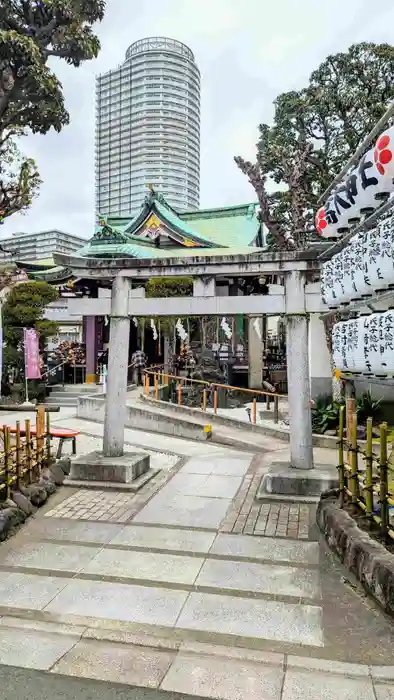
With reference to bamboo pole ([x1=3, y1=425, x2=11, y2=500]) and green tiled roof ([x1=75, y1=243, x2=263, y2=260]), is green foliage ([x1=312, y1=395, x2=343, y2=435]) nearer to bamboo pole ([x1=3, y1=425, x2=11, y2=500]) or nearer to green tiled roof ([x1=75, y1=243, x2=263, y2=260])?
bamboo pole ([x1=3, y1=425, x2=11, y2=500])

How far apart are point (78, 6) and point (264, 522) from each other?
44.8 ft

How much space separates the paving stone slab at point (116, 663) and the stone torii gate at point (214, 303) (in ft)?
16.2

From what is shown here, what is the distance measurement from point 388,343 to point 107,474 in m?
5.63

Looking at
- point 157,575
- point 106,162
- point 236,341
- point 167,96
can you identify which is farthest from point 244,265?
→ point 106,162

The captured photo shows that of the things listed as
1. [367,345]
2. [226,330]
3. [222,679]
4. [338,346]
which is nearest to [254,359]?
[226,330]

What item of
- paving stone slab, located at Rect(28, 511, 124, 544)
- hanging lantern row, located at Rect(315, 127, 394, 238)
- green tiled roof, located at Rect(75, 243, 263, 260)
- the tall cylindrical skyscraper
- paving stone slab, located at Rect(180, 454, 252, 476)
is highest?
the tall cylindrical skyscraper

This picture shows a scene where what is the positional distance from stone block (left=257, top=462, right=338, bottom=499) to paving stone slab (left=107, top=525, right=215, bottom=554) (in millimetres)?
1754

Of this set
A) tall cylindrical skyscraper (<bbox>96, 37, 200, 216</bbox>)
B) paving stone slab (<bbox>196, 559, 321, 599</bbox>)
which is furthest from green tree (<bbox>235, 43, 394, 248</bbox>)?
tall cylindrical skyscraper (<bbox>96, 37, 200, 216</bbox>)

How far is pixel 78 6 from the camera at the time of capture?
1289cm

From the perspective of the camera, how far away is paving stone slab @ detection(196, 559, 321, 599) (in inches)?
198

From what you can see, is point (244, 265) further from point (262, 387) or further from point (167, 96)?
point (167, 96)

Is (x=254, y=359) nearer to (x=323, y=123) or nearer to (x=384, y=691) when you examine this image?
(x=323, y=123)

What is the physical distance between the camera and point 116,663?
385 cm

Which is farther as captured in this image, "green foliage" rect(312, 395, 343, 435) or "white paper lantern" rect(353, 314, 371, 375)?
"green foliage" rect(312, 395, 343, 435)
